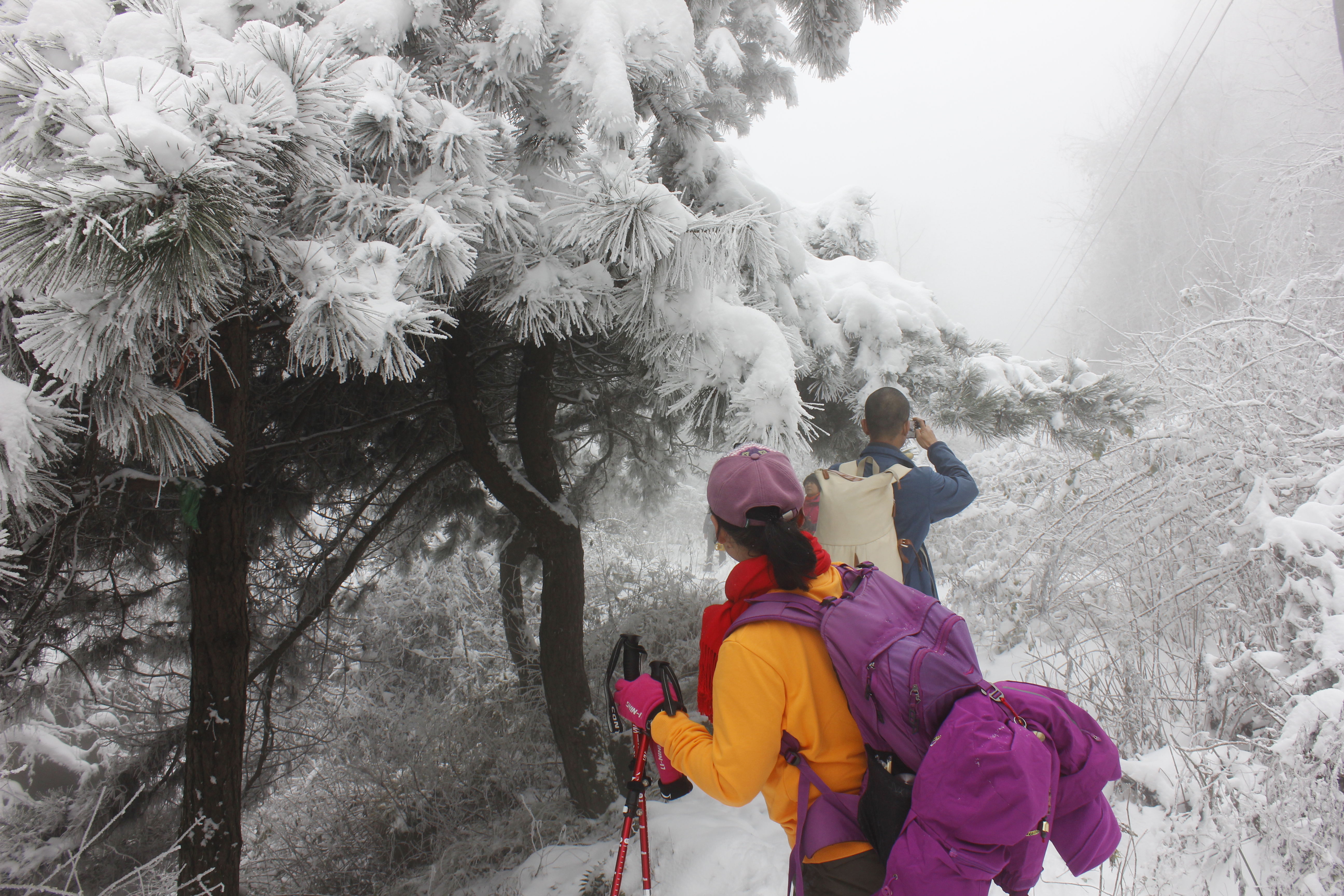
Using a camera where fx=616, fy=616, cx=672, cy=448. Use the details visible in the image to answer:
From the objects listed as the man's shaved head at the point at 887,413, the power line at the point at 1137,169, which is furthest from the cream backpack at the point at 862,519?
the power line at the point at 1137,169

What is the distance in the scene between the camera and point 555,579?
329cm

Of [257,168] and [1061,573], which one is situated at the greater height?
[257,168]

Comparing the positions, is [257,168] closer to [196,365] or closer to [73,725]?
[196,365]

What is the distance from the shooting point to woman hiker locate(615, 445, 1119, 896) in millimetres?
1062

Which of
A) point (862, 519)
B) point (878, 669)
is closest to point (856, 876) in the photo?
point (878, 669)

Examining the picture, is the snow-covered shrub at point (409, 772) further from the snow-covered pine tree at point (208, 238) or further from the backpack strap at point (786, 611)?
the backpack strap at point (786, 611)

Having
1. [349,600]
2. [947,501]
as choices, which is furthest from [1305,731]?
[349,600]

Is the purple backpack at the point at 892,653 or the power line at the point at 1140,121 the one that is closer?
the purple backpack at the point at 892,653

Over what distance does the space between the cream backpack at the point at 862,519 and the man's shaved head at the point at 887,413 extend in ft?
0.53

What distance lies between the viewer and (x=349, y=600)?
4.61 meters

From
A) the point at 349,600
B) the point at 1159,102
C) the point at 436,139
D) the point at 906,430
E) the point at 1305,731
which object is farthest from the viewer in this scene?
the point at 1159,102

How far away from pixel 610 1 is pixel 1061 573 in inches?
192

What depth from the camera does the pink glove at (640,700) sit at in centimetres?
159

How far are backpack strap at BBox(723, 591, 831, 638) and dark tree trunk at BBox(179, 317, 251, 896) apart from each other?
1819mm
